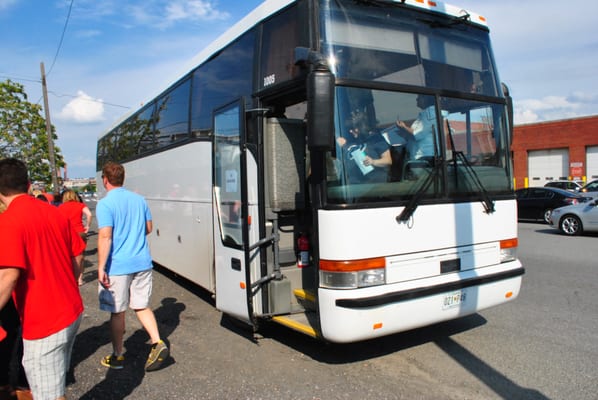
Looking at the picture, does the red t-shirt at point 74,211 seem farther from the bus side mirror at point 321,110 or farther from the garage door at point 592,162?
the garage door at point 592,162

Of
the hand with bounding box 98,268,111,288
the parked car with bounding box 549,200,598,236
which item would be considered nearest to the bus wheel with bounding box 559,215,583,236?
the parked car with bounding box 549,200,598,236

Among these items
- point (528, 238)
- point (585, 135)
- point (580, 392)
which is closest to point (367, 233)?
point (580, 392)

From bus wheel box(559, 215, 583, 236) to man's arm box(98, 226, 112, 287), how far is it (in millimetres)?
13814

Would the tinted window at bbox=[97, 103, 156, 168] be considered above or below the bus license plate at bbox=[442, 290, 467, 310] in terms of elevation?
above

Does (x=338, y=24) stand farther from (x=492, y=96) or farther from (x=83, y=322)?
(x=83, y=322)

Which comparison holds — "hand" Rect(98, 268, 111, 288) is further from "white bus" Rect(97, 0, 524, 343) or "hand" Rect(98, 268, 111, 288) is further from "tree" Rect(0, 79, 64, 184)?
"tree" Rect(0, 79, 64, 184)

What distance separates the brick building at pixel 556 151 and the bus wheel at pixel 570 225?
23.7 metres

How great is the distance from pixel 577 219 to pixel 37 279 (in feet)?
48.6

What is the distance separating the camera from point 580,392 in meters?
3.93

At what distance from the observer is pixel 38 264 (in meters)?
2.85

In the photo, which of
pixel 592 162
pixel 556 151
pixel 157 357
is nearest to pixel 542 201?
pixel 157 357

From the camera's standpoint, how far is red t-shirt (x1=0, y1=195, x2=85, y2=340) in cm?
272

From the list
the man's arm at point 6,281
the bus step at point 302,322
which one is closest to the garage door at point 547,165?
the bus step at point 302,322

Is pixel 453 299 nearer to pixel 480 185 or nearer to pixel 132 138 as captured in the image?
pixel 480 185
